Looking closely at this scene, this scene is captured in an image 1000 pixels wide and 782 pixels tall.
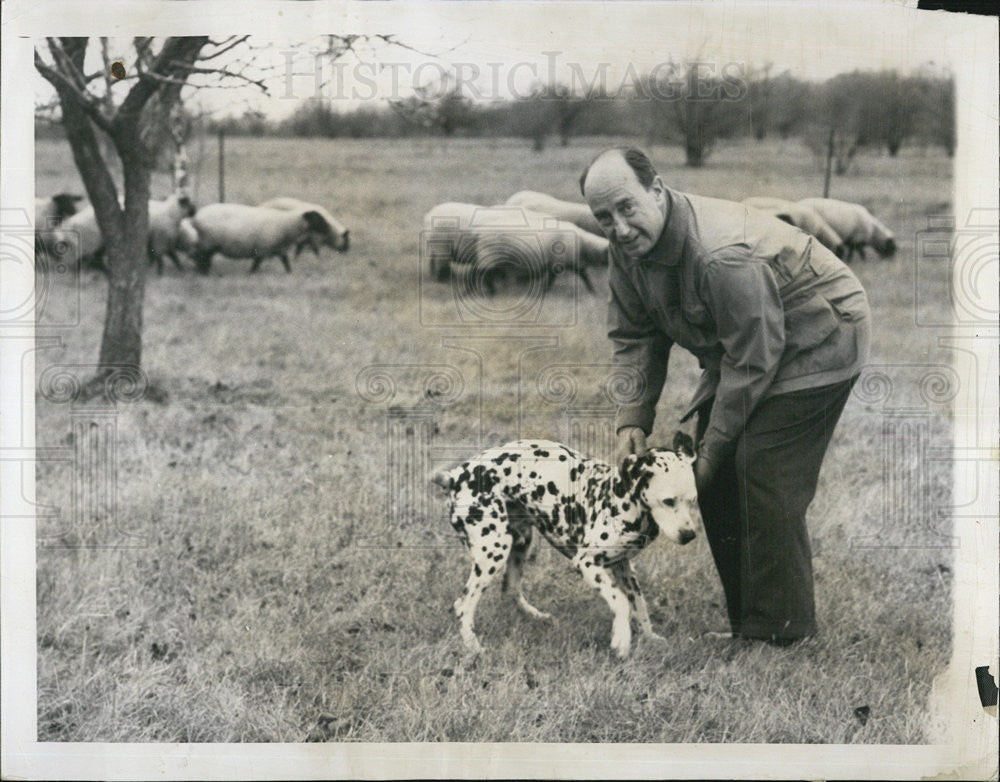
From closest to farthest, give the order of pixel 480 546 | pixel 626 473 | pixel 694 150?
pixel 626 473
pixel 480 546
pixel 694 150

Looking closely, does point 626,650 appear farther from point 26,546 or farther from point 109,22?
point 109,22

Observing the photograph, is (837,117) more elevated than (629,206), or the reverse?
(837,117)

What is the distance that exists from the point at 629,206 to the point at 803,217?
885 millimetres

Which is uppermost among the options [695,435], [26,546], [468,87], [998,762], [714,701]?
[468,87]

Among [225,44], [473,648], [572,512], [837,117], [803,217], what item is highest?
[225,44]

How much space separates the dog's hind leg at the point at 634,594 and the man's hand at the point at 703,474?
0.49m

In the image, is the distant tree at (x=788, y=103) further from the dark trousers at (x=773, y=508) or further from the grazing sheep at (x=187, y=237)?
the grazing sheep at (x=187, y=237)

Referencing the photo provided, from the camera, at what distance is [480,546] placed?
480 cm

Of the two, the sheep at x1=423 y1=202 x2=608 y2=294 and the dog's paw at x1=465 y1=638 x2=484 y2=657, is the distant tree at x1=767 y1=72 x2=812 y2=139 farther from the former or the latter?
the dog's paw at x1=465 y1=638 x2=484 y2=657

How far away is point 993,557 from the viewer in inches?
195

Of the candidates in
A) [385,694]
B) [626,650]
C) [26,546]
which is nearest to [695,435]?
[626,650]

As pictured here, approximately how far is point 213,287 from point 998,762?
15.0ft

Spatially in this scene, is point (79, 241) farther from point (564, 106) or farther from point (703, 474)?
point (703, 474)

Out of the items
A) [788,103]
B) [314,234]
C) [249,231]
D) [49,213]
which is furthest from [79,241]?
[788,103]
